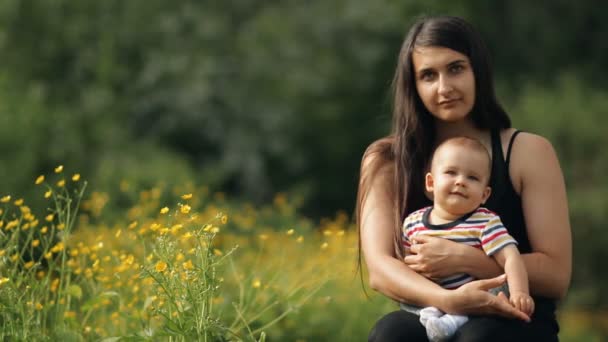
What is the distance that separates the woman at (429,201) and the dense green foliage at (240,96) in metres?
4.43

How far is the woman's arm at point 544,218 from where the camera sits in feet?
10.1

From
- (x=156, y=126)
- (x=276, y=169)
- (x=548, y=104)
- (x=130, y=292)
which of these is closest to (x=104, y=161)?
(x=156, y=126)

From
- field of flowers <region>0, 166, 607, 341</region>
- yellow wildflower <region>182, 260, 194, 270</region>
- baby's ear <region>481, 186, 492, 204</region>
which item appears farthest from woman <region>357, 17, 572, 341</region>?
yellow wildflower <region>182, 260, 194, 270</region>

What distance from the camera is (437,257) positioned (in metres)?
3.02

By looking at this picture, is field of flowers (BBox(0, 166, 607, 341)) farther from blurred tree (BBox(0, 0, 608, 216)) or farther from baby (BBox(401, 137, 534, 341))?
blurred tree (BBox(0, 0, 608, 216))

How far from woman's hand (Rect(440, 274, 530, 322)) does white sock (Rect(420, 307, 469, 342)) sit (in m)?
0.03

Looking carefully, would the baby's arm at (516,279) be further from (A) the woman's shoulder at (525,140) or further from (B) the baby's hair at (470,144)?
(A) the woman's shoulder at (525,140)

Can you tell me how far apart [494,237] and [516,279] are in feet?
0.49

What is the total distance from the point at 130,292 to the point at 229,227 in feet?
11.8

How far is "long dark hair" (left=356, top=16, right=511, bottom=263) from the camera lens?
3.25m

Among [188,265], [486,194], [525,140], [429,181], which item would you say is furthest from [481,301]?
[188,265]

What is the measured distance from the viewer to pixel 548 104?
10.2 metres

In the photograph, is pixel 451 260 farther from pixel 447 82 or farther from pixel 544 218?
pixel 447 82

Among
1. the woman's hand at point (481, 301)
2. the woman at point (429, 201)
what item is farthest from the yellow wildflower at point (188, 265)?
the woman's hand at point (481, 301)
